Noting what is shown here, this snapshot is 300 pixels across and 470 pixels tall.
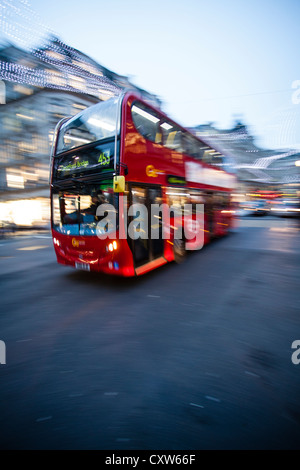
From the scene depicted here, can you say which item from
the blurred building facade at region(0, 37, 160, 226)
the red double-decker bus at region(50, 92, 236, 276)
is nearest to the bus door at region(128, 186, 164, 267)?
the red double-decker bus at region(50, 92, 236, 276)

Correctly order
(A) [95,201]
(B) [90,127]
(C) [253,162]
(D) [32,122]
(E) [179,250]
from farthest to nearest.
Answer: (C) [253,162] < (D) [32,122] < (E) [179,250] < (B) [90,127] < (A) [95,201]

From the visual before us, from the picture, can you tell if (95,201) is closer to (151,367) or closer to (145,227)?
(145,227)

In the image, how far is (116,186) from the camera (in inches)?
153

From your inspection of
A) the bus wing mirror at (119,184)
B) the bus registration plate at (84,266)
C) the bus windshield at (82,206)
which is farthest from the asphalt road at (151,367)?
the bus wing mirror at (119,184)

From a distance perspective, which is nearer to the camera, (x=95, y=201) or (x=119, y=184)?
(x=119, y=184)

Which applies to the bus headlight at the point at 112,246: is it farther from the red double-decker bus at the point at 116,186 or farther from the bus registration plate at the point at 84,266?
the bus registration plate at the point at 84,266

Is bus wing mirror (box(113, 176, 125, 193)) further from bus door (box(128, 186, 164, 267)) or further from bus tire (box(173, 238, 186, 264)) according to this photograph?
bus tire (box(173, 238, 186, 264))

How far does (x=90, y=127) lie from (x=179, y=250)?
3.98 m

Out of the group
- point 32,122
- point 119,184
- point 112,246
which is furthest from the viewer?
point 32,122

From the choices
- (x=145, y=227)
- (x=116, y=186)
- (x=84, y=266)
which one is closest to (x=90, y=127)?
(x=116, y=186)

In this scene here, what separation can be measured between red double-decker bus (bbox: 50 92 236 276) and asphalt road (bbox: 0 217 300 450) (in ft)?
2.66

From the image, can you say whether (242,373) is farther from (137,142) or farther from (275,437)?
(137,142)

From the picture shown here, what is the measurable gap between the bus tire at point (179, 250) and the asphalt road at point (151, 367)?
1955 mm

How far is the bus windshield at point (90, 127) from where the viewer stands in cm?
435
